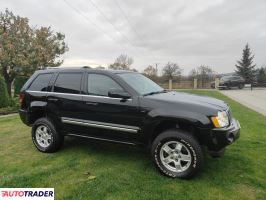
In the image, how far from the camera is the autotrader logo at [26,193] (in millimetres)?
3600

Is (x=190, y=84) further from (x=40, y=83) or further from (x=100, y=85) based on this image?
(x=100, y=85)

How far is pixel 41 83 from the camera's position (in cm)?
557

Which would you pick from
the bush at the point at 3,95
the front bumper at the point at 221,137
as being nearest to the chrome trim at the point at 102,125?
the front bumper at the point at 221,137

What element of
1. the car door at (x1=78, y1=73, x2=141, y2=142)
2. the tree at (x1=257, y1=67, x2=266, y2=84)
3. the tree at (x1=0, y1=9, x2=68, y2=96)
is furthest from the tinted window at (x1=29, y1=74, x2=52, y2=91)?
the tree at (x1=257, y1=67, x2=266, y2=84)

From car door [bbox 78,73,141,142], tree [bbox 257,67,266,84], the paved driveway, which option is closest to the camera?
car door [bbox 78,73,141,142]

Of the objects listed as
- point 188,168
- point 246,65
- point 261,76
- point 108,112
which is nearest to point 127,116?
point 108,112

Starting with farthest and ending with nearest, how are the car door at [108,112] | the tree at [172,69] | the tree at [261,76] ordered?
the tree at [172,69] → the tree at [261,76] → the car door at [108,112]

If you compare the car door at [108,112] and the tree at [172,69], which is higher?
the tree at [172,69]

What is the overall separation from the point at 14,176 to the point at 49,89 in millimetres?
1878

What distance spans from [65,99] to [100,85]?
2.62ft

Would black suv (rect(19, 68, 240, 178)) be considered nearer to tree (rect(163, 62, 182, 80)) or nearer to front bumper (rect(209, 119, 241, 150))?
front bumper (rect(209, 119, 241, 150))

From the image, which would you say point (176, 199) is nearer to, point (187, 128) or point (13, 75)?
point (187, 128)

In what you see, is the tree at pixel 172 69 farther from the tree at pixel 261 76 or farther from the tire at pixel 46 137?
the tire at pixel 46 137

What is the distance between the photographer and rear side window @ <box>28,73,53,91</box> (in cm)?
549
